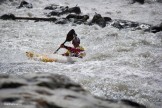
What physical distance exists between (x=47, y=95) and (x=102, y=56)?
6.23 meters

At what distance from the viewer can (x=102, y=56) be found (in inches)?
351

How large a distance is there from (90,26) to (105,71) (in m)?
6.70

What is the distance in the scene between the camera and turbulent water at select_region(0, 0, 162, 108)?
6.04 m

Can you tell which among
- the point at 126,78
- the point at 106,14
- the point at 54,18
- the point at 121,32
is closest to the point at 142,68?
the point at 126,78

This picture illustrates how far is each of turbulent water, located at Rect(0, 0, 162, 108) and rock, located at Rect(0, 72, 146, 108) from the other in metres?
2.60

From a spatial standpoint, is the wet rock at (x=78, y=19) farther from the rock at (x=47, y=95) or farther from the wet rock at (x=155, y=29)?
the rock at (x=47, y=95)

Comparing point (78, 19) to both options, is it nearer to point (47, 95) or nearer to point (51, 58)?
point (51, 58)

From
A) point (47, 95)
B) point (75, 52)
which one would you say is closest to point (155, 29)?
point (75, 52)

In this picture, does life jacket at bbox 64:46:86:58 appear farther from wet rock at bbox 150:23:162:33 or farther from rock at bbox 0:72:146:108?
rock at bbox 0:72:146:108

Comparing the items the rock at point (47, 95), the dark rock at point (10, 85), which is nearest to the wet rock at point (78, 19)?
the rock at point (47, 95)

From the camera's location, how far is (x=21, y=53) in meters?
9.26

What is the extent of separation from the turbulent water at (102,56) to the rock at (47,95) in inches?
102

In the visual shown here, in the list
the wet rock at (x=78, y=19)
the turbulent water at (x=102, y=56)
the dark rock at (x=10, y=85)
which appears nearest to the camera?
the dark rock at (x=10, y=85)

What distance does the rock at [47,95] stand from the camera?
2.61m
